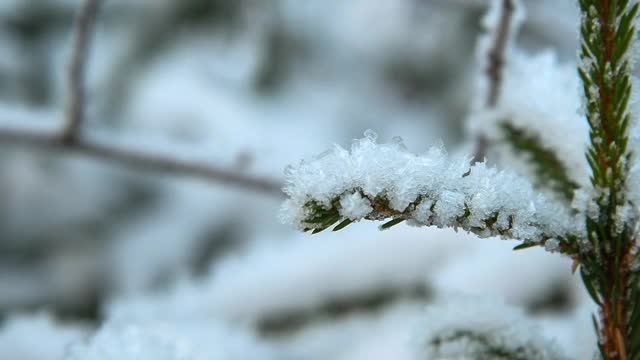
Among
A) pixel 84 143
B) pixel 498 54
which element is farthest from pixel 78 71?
pixel 498 54

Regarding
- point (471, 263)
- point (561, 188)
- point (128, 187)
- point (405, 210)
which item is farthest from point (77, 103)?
point (128, 187)

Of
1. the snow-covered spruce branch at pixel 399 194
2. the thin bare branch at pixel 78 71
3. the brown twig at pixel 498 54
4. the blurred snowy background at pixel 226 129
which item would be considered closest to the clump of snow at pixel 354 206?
the snow-covered spruce branch at pixel 399 194

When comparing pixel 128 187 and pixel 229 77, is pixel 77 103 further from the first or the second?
pixel 229 77

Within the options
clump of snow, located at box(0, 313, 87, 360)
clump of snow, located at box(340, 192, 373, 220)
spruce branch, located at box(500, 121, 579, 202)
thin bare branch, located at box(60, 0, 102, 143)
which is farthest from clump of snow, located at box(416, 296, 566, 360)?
thin bare branch, located at box(60, 0, 102, 143)

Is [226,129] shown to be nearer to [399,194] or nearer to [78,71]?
[78,71]

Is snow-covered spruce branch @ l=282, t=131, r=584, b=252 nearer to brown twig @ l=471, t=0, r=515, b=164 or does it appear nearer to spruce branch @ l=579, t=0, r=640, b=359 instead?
spruce branch @ l=579, t=0, r=640, b=359
